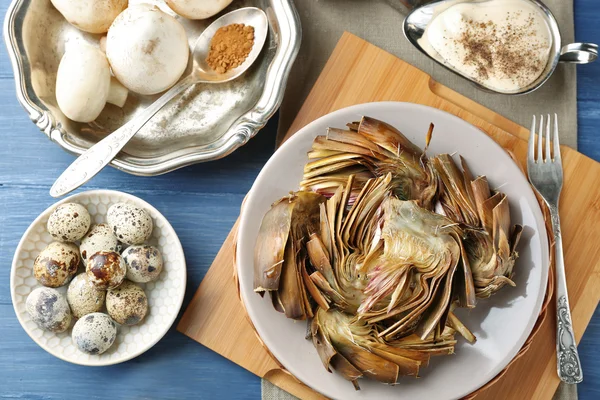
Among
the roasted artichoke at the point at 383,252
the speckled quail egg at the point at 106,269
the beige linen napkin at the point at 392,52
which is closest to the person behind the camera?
the roasted artichoke at the point at 383,252

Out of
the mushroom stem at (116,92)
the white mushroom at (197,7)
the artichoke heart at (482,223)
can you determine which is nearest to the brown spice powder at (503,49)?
the artichoke heart at (482,223)

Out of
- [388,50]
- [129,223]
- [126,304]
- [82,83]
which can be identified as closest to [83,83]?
[82,83]

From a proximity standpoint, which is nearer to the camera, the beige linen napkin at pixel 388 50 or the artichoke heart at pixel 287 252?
the artichoke heart at pixel 287 252

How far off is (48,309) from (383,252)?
1.60ft

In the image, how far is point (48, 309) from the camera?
91 cm

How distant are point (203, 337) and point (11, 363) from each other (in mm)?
314

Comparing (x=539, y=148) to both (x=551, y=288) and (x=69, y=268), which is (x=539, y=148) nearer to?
(x=551, y=288)

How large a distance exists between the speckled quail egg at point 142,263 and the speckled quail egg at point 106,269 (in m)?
0.02

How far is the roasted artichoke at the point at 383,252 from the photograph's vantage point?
0.74 meters

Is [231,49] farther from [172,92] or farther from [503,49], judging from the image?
[503,49]

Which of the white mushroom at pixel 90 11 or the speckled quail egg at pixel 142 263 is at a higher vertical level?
the white mushroom at pixel 90 11

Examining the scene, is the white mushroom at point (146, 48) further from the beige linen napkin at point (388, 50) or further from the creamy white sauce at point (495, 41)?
the creamy white sauce at point (495, 41)

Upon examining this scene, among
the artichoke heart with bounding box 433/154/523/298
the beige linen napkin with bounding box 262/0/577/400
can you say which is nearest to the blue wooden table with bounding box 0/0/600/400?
the beige linen napkin with bounding box 262/0/577/400

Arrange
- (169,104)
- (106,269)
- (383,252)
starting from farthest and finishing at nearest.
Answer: (169,104)
(106,269)
(383,252)
